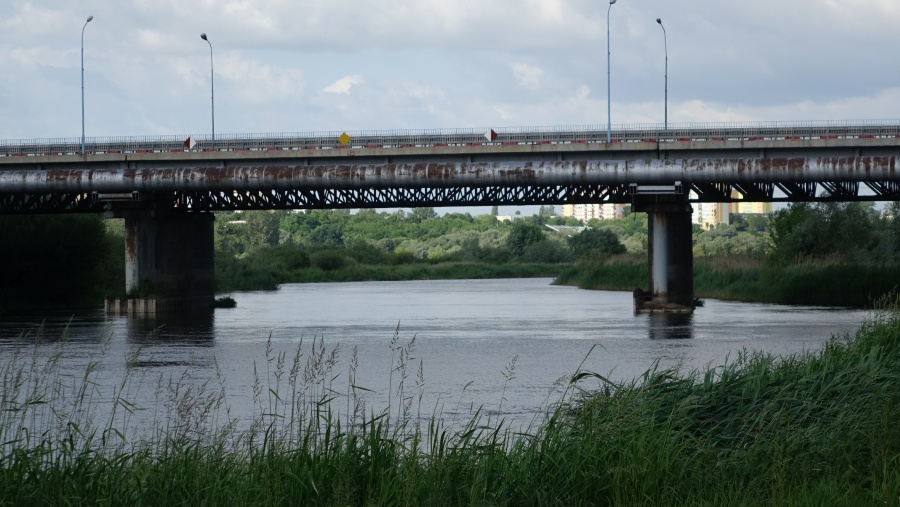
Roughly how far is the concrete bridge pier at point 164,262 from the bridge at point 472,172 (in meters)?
0.11

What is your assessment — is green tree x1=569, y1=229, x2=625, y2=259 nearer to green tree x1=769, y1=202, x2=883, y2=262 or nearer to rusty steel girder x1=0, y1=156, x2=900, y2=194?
green tree x1=769, y1=202, x2=883, y2=262

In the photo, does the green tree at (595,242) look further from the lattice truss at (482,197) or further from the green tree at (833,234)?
the lattice truss at (482,197)

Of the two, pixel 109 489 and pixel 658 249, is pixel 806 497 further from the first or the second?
pixel 658 249

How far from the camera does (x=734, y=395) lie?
14484 mm

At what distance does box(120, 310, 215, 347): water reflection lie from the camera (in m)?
39.3

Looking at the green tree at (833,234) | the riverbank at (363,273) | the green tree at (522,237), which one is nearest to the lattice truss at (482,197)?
the green tree at (833,234)

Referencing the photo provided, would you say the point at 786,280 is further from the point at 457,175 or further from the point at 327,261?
the point at 327,261

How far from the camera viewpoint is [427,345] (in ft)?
120

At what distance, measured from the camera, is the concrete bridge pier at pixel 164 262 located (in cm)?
6088

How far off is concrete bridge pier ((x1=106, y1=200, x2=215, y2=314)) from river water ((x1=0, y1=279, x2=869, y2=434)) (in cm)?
247

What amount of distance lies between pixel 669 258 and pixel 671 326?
12.6 m

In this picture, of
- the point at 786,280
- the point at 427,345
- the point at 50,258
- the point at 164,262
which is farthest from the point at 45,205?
the point at 786,280

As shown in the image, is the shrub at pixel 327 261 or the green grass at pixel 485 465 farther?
the shrub at pixel 327 261

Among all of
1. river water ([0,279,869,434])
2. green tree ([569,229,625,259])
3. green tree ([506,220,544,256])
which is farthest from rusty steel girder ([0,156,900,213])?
green tree ([506,220,544,256])
